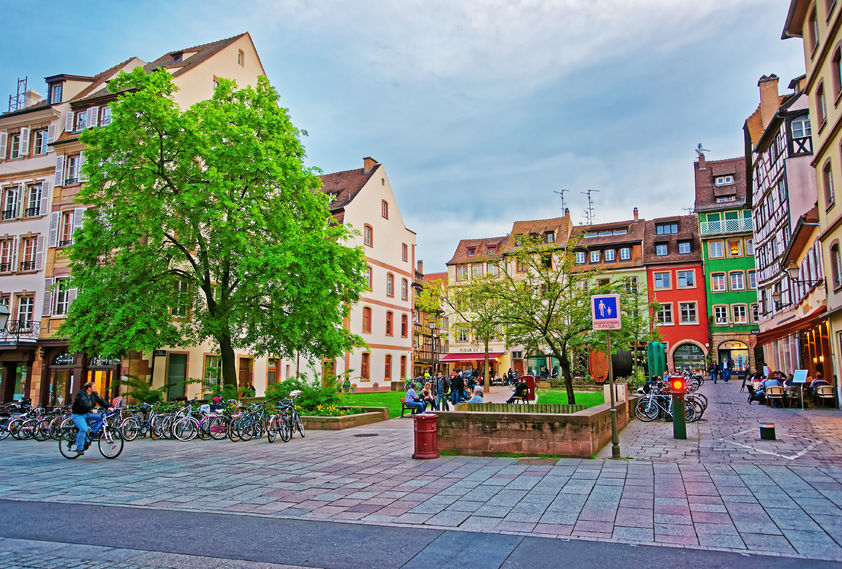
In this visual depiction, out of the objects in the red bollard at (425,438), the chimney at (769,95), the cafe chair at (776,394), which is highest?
the chimney at (769,95)

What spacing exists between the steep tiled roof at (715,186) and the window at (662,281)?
21.3 ft

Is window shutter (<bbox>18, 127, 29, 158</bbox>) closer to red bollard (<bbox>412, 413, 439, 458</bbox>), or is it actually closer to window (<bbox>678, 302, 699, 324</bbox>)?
red bollard (<bbox>412, 413, 439, 458</bbox>)

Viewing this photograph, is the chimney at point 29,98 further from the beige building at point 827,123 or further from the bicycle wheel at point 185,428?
the beige building at point 827,123

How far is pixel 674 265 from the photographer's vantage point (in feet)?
184

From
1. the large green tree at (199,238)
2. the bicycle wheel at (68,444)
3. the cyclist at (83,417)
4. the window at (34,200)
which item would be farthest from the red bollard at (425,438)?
the window at (34,200)

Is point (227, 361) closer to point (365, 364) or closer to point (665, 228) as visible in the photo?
point (365, 364)

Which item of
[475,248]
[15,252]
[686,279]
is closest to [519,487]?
[15,252]

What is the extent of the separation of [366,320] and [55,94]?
23.0m

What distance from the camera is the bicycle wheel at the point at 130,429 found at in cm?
1709

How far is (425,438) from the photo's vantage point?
39.9 ft

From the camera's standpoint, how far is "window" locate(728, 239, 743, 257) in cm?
5334

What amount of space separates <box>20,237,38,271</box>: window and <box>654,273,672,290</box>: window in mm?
48280

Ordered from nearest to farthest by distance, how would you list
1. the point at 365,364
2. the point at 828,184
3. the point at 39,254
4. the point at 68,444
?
the point at 68,444, the point at 828,184, the point at 39,254, the point at 365,364

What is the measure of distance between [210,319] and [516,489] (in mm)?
15578
